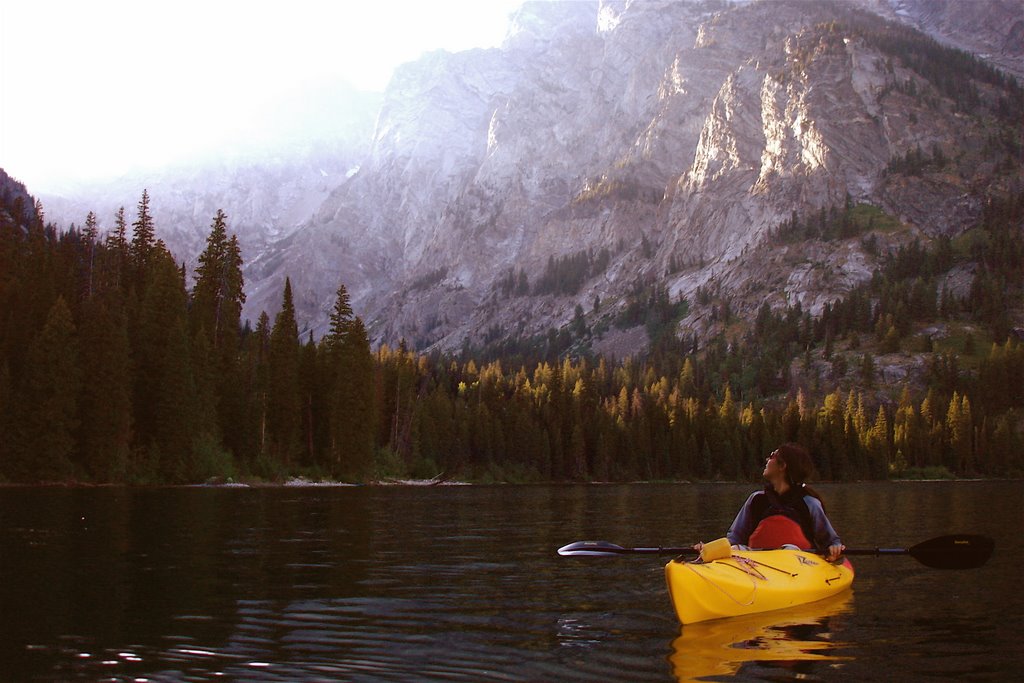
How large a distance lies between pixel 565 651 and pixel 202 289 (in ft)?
252

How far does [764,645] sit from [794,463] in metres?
4.34

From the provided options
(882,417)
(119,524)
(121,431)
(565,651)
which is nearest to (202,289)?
(121,431)

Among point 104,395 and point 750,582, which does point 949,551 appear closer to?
point 750,582

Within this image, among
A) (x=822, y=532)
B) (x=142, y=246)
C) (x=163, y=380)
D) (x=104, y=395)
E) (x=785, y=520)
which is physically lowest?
(x=822, y=532)

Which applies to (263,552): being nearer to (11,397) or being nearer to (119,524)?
(119,524)

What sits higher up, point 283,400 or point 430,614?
point 283,400

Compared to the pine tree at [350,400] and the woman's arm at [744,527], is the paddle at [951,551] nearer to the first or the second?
the woman's arm at [744,527]

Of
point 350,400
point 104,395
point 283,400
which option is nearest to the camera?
point 104,395

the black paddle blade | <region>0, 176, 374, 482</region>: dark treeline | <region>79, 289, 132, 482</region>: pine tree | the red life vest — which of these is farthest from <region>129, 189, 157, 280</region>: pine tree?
the black paddle blade

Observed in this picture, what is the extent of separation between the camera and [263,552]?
2670 cm

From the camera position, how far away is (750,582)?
1611cm

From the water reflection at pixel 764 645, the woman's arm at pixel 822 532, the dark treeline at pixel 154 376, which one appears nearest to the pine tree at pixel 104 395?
the dark treeline at pixel 154 376

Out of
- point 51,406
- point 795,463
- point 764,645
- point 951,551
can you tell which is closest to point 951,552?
point 951,551

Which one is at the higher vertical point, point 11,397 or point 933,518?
point 11,397
